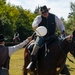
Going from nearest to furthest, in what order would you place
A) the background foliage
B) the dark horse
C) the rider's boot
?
the dark horse < the rider's boot < the background foliage

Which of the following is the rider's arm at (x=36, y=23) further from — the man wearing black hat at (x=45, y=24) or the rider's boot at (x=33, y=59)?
the rider's boot at (x=33, y=59)

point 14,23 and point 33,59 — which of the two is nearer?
point 33,59

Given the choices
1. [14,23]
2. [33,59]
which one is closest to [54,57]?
[33,59]

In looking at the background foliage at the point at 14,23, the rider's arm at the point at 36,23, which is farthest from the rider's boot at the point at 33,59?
the background foliage at the point at 14,23

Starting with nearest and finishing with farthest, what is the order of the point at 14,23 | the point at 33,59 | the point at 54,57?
the point at 54,57
the point at 33,59
the point at 14,23

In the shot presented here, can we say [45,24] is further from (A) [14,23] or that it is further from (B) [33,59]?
(A) [14,23]

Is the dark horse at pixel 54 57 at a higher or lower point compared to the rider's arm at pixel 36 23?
lower

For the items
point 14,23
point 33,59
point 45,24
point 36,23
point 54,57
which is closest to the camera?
point 54,57

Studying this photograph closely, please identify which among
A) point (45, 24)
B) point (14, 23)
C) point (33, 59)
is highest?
point (45, 24)

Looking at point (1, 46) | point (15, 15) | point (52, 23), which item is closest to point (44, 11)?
point (52, 23)

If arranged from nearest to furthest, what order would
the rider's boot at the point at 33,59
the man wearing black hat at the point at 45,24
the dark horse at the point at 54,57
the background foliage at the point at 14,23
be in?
1. the dark horse at the point at 54,57
2. the rider's boot at the point at 33,59
3. the man wearing black hat at the point at 45,24
4. the background foliage at the point at 14,23

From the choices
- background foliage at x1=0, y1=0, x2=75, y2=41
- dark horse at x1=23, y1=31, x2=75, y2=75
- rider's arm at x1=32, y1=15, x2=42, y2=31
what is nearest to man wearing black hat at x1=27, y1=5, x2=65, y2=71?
rider's arm at x1=32, y1=15, x2=42, y2=31

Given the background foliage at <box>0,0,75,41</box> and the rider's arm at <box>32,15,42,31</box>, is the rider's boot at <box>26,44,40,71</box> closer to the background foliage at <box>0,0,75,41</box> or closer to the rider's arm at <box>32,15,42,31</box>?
the rider's arm at <box>32,15,42,31</box>

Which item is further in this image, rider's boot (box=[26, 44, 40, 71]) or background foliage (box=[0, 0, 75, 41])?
background foliage (box=[0, 0, 75, 41])
